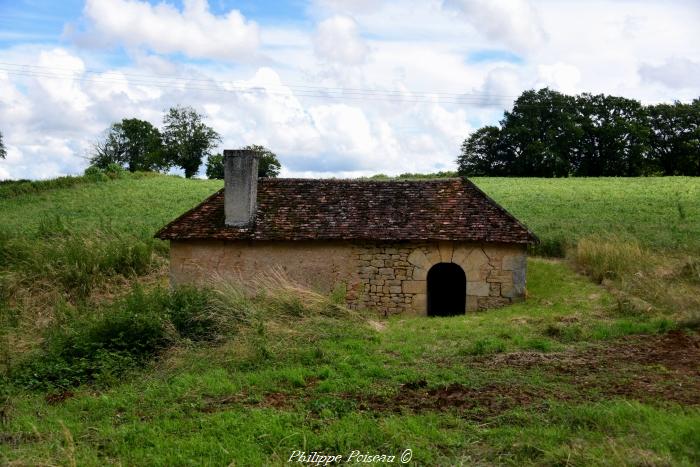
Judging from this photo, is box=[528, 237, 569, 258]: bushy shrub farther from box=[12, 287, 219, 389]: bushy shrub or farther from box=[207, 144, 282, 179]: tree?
box=[207, 144, 282, 179]: tree

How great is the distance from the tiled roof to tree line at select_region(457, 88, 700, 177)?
1392 inches

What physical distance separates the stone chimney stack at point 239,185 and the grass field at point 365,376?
318 centimetres

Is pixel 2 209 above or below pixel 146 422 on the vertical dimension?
above

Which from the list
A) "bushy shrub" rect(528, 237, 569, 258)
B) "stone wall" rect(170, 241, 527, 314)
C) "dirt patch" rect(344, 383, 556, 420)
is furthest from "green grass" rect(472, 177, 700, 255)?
"dirt patch" rect(344, 383, 556, 420)

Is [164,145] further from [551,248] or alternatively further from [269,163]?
[551,248]

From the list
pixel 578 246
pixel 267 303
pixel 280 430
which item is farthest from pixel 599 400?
pixel 578 246

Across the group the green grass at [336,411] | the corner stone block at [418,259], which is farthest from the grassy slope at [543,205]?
the green grass at [336,411]

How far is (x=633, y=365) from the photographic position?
877cm

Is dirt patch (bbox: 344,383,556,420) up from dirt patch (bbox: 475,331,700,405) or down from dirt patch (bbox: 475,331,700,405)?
down

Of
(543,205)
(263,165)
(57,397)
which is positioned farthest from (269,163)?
(57,397)

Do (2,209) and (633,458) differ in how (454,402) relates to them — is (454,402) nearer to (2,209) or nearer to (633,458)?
(633,458)

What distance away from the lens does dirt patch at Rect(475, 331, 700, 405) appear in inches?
298

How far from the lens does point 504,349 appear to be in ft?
32.8

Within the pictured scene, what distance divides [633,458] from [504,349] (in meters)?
4.52
